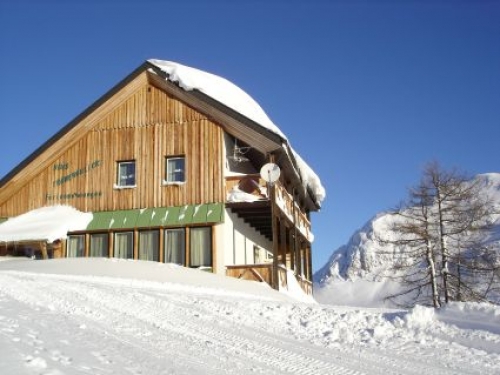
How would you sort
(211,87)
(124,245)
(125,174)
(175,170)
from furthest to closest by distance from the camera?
(211,87), (125,174), (175,170), (124,245)

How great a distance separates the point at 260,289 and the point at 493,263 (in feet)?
36.1

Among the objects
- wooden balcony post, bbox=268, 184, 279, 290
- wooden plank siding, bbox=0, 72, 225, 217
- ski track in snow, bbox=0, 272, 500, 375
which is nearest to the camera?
ski track in snow, bbox=0, 272, 500, 375

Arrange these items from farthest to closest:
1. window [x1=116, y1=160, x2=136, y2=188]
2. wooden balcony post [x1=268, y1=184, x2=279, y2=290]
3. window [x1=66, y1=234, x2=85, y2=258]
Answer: window [x1=116, y1=160, x2=136, y2=188]
window [x1=66, y1=234, x2=85, y2=258]
wooden balcony post [x1=268, y1=184, x2=279, y2=290]

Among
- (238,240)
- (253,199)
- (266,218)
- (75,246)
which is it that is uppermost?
(253,199)

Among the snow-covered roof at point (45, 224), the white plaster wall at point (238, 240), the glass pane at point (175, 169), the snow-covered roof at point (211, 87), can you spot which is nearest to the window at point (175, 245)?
the white plaster wall at point (238, 240)

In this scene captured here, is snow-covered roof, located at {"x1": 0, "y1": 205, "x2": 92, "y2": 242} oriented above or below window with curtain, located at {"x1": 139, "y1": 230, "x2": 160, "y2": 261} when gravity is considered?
above

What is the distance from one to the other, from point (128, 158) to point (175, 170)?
2.08 metres

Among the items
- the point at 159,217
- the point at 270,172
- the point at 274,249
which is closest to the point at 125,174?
the point at 159,217

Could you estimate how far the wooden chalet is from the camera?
68.2 ft

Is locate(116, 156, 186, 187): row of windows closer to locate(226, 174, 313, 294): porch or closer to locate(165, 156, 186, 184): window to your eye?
locate(165, 156, 186, 184): window

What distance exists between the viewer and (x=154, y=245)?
21422 millimetres

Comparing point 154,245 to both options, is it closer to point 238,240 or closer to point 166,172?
point 166,172

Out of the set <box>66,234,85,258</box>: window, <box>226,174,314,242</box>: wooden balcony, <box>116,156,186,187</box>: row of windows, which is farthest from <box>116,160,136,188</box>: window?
<box>226,174,314,242</box>: wooden balcony

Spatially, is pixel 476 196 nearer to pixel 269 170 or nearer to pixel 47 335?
pixel 269 170
